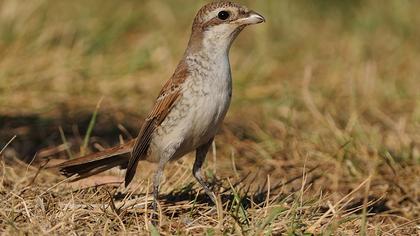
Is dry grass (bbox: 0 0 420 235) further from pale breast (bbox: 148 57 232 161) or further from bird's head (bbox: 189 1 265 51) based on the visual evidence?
bird's head (bbox: 189 1 265 51)

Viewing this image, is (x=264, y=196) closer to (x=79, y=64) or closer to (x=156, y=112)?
(x=156, y=112)

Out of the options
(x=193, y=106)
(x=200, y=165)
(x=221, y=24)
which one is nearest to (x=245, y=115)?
(x=200, y=165)

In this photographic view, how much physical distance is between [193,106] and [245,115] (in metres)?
3.40

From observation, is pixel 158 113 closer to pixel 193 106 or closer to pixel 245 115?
pixel 193 106

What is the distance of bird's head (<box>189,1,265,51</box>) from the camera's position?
552cm

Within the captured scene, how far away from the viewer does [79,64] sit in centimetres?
899

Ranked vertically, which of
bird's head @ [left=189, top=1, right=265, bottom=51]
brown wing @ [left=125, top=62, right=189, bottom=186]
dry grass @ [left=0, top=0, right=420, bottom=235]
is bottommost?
dry grass @ [left=0, top=0, right=420, bottom=235]

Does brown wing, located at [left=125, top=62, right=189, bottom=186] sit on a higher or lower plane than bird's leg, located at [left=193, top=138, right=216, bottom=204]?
higher

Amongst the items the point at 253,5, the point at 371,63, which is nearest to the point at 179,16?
the point at 253,5

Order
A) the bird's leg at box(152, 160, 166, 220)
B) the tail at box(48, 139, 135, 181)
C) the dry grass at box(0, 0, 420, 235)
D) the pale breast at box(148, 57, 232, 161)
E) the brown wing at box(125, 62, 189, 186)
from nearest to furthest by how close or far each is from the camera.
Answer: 1. the dry grass at box(0, 0, 420, 235)
2. the bird's leg at box(152, 160, 166, 220)
3. the pale breast at box(148, 57, 232, 161)
4. the brown wing at box(125, 62, 189, 186)
5. the tail at box(48, 139, 135, 181)

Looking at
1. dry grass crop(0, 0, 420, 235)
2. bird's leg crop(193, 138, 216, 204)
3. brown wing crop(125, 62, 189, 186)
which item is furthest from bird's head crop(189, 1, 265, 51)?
dry grass crop(0, 0, 420, 235)

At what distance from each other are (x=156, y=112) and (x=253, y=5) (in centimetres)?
619

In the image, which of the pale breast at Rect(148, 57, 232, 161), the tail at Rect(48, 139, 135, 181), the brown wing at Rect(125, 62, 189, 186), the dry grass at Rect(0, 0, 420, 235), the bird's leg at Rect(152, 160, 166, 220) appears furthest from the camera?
the tail at Rect(48, 139, 135, 181)

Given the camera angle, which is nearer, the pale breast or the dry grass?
the dry grass
